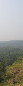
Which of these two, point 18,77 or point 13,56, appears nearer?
point 18,77

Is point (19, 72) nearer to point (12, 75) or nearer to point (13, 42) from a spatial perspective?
point (12, 75)

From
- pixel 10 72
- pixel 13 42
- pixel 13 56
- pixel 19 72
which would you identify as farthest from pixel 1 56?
pixel 13 42

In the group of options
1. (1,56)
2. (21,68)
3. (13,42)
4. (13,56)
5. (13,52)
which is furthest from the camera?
(13,42)

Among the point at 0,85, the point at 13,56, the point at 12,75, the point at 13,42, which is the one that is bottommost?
the point at 0,85

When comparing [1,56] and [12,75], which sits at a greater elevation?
[1,56]

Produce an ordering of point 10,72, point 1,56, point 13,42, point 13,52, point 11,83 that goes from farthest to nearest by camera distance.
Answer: point 13,42 → point 13,52 → point 1,56 → point 10,72 → point 11,83

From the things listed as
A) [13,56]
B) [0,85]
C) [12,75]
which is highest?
[13,56]

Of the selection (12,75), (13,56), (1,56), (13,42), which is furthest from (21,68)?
(13,42)

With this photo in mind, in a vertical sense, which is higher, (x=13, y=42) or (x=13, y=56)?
(x=13, y=42)

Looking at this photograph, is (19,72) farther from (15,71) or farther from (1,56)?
(1,56)
